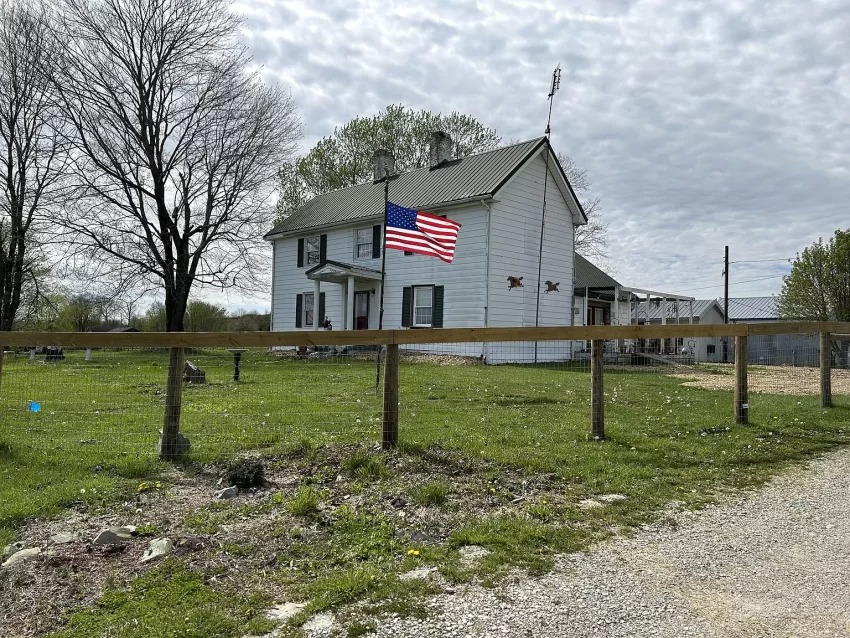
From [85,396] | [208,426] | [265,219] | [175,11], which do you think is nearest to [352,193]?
[265,219]

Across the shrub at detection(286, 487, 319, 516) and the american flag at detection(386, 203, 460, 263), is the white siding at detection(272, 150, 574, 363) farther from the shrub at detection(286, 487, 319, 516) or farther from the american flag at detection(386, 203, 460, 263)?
the shrub at detection(286, 487, 319, 516)

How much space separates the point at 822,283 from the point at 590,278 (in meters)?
10.6

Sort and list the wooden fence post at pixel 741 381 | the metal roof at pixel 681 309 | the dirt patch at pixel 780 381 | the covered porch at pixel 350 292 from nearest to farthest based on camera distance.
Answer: the wooden fence post at pixel 741 381
the dirt patch at pixel 780 381
the covered porch at pixel 350 292
the metal roof at pixel 681 309

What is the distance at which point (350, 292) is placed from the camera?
22609 mm

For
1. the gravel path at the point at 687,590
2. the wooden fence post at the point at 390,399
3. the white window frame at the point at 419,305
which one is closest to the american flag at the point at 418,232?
the wooden fence post at the point at 390,399

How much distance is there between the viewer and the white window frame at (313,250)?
26438 mm

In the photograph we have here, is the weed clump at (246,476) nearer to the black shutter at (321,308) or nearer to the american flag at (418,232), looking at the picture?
the american flag at (418,232)

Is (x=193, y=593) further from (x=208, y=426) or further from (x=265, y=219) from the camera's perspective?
(x=265, y=219)

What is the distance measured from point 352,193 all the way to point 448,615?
25.8 meters

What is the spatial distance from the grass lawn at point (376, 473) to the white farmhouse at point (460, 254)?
30.3ft

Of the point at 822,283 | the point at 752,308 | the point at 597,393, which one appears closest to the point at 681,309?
the point at 752,308

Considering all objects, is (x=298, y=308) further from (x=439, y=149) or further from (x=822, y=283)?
(x=822, y=283)

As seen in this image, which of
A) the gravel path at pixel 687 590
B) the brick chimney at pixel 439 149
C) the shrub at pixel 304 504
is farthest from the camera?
the brick chimney at pixel 439 149

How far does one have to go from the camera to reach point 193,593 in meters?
2.95
